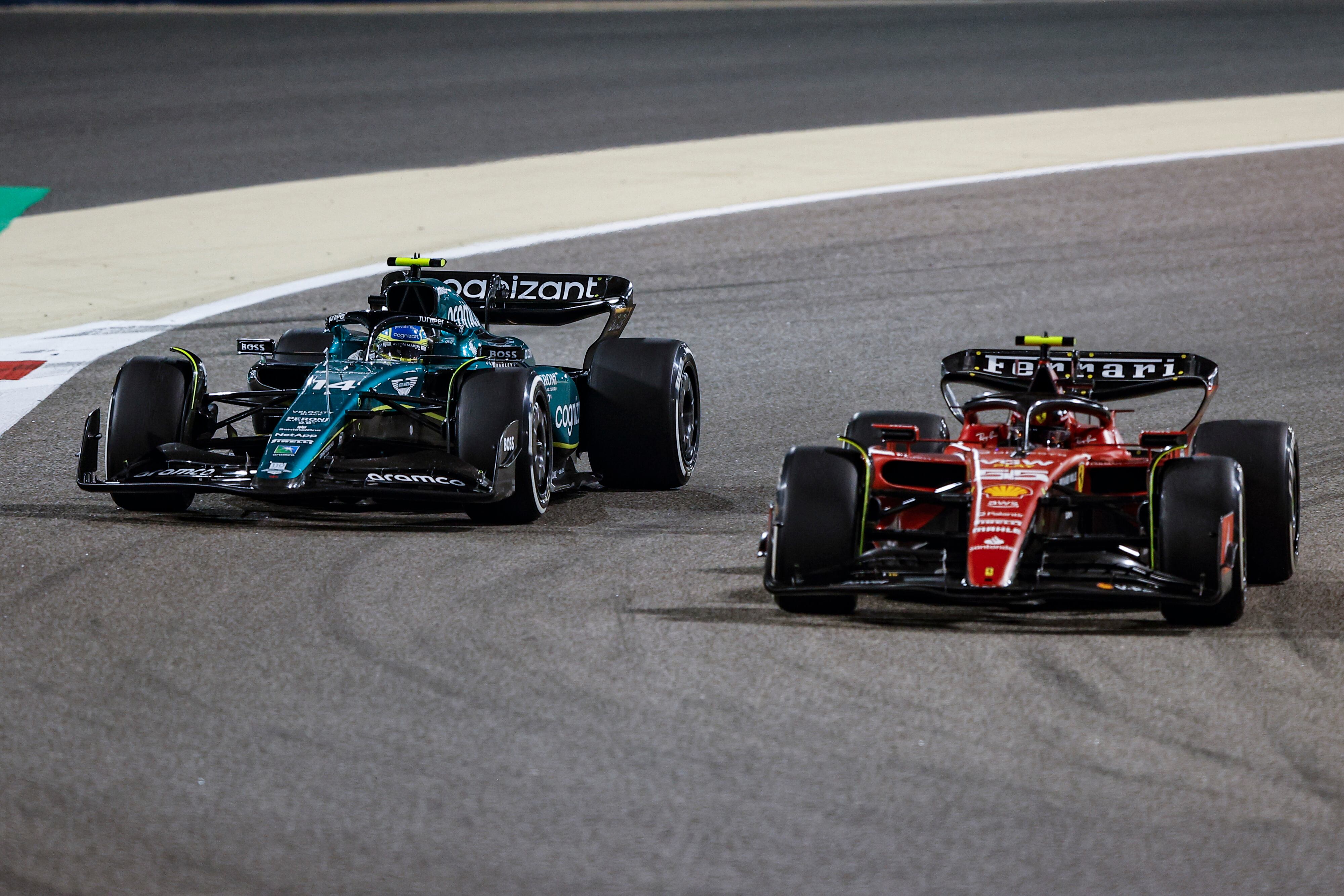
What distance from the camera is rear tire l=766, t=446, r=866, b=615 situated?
25.2ft

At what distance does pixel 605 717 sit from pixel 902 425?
9.77 ft

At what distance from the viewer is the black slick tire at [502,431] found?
31.6ft

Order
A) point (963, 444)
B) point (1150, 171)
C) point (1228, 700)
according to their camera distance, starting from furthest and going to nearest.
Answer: point (1150, 171), point (963, 444), point (1228, 700)

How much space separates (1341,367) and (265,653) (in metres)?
9.98

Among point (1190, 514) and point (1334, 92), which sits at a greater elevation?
point (1334, 92)

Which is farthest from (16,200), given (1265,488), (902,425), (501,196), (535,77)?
(1265,488)

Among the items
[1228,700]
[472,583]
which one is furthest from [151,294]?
[1228,700]

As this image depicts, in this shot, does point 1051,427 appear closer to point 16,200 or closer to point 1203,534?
point 1203,534

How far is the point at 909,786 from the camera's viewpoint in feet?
19.5

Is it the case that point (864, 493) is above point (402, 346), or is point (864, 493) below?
below

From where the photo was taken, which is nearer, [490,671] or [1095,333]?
[490,671]

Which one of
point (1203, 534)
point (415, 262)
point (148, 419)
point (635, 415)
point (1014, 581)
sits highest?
point (415, 262)

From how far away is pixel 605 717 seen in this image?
664 centimetres

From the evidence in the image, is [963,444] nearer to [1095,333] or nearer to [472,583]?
[472,583]
